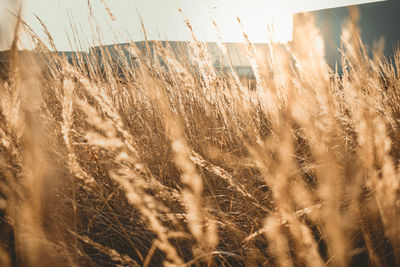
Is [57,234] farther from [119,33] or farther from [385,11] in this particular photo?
[385,11]

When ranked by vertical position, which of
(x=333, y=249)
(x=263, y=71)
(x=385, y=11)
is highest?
(x=385, y=11)

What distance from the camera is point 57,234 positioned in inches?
20.7

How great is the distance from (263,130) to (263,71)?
348 mm

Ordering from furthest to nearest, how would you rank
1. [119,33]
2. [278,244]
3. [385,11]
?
1. [385,11]
2. [119,33]
3. [278,244]

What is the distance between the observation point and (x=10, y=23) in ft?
1.71

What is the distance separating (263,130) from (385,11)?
7890 millimetres

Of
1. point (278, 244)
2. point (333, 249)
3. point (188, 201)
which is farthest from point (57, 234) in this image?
point (333, 249)

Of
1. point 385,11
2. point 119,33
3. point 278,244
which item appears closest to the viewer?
point 278,244

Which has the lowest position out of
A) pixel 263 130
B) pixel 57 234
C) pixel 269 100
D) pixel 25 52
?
pixel 57 234

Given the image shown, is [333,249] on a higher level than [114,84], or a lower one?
lower

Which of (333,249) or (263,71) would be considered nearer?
(333,249)

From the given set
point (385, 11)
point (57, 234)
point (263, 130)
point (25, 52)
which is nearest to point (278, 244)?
point (57, 234)

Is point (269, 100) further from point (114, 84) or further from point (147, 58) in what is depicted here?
point (114, 84)

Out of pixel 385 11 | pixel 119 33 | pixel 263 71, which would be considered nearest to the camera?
pixel 263 71
